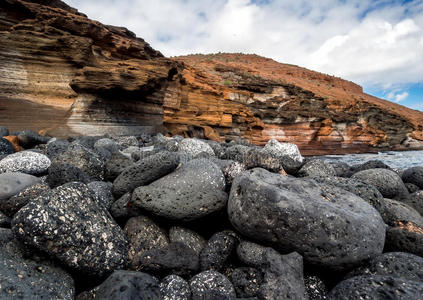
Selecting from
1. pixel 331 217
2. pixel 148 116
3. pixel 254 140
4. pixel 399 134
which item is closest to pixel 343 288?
pixel 331 217

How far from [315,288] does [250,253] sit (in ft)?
1.84

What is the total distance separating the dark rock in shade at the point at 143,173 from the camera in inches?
103

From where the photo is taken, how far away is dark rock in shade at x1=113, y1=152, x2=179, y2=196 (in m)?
2.61

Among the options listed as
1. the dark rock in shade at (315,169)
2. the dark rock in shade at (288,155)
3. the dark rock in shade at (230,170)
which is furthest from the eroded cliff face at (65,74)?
the dark rock in shade at (315,169)

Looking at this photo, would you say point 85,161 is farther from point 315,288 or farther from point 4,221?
point 315,288

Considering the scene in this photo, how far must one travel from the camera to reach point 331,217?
6.16 ft

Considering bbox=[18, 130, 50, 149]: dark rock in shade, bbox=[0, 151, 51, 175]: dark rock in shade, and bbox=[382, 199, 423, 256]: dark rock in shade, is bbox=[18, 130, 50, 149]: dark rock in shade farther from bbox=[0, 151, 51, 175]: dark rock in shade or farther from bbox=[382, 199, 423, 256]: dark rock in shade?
bbox=[382, 199, 423, 256]: dark rock in shade

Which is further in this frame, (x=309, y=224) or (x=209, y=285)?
(x=309, y=224)

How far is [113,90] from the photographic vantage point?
9.76 m

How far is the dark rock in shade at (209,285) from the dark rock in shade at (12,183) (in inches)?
87.6

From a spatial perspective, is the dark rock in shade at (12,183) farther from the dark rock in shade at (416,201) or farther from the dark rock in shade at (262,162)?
the dark rock in shade at (416,201)

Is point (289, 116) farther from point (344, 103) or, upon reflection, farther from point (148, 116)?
point (148, 116)

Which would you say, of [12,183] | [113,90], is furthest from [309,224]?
[113,90]

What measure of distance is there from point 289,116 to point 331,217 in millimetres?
17281
